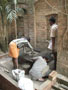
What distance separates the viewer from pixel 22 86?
3.37m

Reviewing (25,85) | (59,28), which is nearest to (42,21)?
(59,28)

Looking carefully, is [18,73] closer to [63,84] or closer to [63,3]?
[63,84]

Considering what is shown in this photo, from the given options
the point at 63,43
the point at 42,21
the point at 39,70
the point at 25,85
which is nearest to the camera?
the point at 25,85

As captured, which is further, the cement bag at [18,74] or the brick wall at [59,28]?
the cement bag at [18,74]

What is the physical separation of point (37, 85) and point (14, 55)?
138 cm

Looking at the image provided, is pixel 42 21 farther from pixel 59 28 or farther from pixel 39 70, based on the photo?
pixel 39 70

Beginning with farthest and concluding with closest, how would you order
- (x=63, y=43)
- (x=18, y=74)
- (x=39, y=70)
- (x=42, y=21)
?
1. (x=42, y=21)
2. (x=39, y=70)
3. (x=18, y=74)
4. (x=63, y=43)

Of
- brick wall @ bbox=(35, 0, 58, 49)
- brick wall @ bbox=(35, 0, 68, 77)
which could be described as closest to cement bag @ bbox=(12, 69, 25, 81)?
brick wall @ bbox=(35, 0, 68, 77)

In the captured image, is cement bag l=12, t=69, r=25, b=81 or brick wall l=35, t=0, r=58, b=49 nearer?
cement bag l=12, t=69, r=25, b=81

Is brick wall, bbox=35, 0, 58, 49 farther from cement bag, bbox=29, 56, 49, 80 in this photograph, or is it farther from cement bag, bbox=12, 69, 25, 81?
cement bag, bbox=12, 69, 25, 81

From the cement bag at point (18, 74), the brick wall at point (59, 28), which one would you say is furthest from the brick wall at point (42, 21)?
the cement bag at point (18, 74)

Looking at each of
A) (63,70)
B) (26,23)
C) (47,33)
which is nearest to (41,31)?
(47,33)

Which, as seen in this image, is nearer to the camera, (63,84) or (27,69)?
(63,84)

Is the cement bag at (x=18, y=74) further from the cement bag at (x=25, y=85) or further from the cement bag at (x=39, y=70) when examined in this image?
the cement bag at (x=25, y=85)
